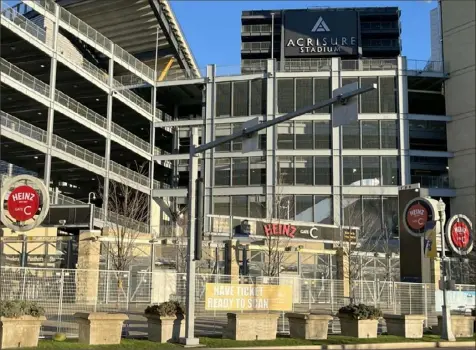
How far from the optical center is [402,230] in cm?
2850

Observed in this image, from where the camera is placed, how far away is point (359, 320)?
19.8 metres

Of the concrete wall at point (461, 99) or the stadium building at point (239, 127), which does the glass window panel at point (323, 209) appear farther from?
the concrete wall at point (461, 99)

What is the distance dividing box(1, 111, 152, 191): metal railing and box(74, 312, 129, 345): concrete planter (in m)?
28.1

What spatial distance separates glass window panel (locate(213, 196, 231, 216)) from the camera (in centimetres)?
5745

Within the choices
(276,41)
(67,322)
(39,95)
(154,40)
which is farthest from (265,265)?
(276,41)

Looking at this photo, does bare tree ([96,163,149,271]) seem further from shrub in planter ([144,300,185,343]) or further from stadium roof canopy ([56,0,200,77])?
shrub in planter ([144,300,185,343])

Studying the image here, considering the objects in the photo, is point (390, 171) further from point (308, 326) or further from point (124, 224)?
point (308, 326)

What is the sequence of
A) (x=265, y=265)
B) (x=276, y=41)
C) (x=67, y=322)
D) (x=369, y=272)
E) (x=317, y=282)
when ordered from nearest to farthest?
(x=67, y=322) → (x=317, y=282) → (x=265, y=265) → (x=369, y=272) → (x=276, y=41)

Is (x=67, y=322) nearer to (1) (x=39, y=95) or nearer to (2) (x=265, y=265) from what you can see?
(2) (x=265, y=265)

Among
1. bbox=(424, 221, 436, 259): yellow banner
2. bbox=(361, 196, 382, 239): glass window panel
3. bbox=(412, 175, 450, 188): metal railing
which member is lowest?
bbox=(424, 221, 436, 259): yellow banner

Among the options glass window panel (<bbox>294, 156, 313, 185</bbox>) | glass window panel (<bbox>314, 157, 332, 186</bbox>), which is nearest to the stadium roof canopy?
glass window panel (<bbox>294, 156, 313, 185</bbox>)

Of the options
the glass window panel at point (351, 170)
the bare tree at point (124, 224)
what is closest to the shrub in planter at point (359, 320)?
the bare tree at point (124, 224)

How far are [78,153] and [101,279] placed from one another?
31.9m

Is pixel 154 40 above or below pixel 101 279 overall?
above
